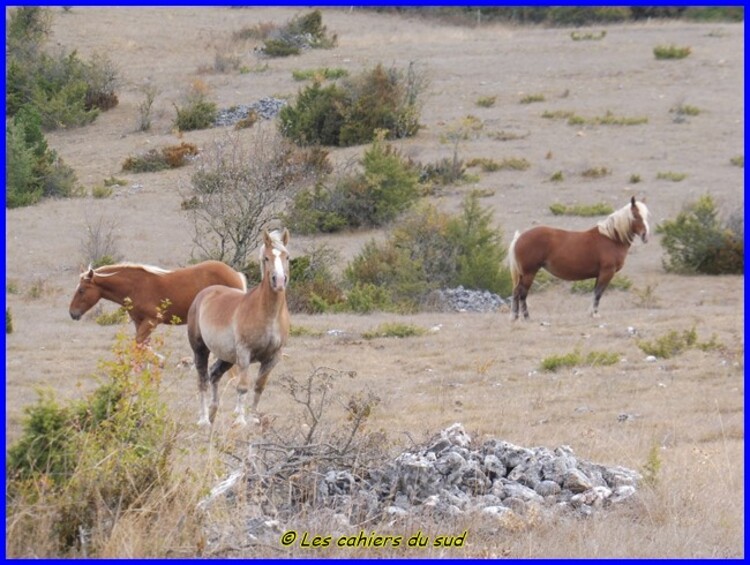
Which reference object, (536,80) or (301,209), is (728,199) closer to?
(301,209)

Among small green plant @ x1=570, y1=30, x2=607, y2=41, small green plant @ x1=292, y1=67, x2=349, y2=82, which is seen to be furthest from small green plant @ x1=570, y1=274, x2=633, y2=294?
small green plant @ x1=570, y1=30, x2=607, y2=41

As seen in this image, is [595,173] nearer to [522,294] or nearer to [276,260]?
[522,294]

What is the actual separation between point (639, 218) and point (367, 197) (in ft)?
32.8

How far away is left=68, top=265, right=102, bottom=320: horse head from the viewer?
1337cm

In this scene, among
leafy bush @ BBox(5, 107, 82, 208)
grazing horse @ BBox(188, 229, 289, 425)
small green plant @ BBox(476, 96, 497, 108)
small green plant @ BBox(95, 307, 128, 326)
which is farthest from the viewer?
small green plant @ BBox(476, 96, 497, 108)

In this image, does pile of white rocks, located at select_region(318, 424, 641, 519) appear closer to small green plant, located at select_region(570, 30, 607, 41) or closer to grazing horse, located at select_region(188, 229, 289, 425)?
grazing horse, located at select_region(188, 229, 289, 425)

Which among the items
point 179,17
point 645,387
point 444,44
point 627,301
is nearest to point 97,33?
point 179,17

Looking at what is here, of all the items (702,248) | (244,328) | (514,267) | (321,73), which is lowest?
(702,248)

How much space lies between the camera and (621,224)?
693 inches

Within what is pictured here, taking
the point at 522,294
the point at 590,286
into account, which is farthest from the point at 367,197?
the point at 522,294

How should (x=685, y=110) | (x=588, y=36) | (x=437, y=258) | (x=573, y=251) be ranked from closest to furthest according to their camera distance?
(x=573, y=251), (x=437, y=258), (x=685, y=110), (x=588, y=36)

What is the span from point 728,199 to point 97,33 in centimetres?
2887

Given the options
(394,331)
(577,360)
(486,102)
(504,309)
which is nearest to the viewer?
(577,360)

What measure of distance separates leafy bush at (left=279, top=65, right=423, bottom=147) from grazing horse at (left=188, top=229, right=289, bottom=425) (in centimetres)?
2343
